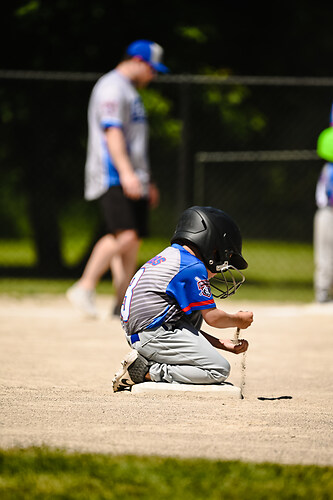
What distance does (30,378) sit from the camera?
530 cm

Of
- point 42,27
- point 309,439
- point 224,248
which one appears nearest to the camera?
point 309,439

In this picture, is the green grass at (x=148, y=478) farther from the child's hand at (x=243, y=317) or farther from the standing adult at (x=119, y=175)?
the standing adult at (x=119, y=175)

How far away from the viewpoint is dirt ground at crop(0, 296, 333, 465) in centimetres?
370

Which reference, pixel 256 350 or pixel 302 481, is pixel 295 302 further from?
pixel 302 481

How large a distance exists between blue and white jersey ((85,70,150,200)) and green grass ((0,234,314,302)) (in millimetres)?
2836

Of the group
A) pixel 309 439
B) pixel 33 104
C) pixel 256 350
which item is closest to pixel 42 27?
pixel 33 104

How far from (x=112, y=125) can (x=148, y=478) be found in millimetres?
5134

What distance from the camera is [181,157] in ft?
34.9

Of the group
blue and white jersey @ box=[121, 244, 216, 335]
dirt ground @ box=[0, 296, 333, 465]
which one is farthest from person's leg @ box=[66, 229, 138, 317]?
blue and white jersey @ box=[121, 244, 216, 335]

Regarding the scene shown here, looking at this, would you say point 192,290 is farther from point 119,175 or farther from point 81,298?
point 119,175

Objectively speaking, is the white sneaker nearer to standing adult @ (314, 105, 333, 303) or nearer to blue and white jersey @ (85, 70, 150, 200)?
blue and white jersey @ (85, 70, 150, 200)

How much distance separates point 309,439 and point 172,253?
1.47 metres

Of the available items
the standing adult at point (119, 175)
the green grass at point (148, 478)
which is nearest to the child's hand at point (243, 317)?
the green grass at point (148, 478)

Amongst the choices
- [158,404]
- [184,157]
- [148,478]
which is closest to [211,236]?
→ [158,404]
